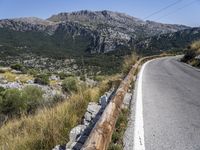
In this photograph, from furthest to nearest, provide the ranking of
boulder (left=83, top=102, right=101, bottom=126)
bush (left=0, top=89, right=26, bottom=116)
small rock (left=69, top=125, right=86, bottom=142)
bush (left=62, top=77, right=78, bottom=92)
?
bush (left=0, top=89, right=26, bottom=116)
bush (left=62, top=77, right=78, bottom=92)
boulder (left=83, top=102, right=101, bottom=126)
small rock (left=69, top=125, right=86, bottom=142)

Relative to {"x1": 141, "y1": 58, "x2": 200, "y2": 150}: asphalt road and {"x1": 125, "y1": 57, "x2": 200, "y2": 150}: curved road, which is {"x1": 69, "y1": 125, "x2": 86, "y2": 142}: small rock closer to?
{"x1": 125, "y1": 57, "x2": 200, "y2": 150}: curved road

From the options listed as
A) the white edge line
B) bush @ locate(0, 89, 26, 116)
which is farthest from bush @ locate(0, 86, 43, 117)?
the white edge line

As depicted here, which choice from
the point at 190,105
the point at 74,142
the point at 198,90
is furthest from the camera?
the point at 198,90

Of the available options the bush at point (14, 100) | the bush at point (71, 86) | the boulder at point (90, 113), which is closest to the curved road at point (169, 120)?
the boulder at point (90, 113)

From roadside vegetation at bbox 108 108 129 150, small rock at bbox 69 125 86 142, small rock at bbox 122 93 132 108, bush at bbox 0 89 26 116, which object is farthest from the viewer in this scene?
bush at bbox 0 89 26 116

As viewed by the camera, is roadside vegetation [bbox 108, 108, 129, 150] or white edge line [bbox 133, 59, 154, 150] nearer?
roadside vegetation [bbox 108, 108, 129, 150]

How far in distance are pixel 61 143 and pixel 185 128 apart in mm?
2340

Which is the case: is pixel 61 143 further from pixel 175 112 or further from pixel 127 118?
pixel 175 112

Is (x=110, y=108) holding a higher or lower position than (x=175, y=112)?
higher

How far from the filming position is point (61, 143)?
18.1ft

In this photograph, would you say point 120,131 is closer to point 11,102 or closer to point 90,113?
point 90,113

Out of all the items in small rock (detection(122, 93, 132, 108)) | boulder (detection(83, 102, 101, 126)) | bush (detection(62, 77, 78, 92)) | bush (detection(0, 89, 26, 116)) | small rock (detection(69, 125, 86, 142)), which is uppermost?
small rock (detection(69, 125, 86, 142))

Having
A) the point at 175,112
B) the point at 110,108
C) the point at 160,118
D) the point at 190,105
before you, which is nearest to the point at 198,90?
the point at 190,105

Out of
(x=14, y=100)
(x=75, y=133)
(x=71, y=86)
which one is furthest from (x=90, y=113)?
(x=14, y=100)
